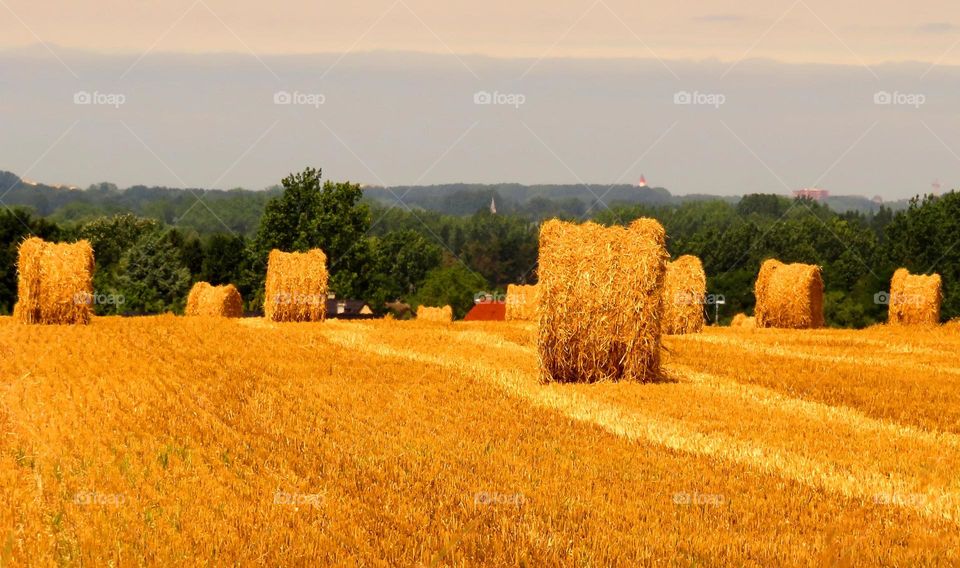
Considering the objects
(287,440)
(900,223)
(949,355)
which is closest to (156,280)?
(900,223)

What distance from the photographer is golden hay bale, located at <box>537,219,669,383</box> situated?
19.4m

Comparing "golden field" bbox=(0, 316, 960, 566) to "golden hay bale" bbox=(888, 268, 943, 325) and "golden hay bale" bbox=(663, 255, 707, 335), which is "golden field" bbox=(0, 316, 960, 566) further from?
"golden hay bale" bbox=(888, 268, 943, 325)

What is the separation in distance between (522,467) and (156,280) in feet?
294

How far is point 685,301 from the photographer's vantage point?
32438 mm

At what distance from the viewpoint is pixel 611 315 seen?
768 inches

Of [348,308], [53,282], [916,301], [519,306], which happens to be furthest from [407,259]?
[53,282]

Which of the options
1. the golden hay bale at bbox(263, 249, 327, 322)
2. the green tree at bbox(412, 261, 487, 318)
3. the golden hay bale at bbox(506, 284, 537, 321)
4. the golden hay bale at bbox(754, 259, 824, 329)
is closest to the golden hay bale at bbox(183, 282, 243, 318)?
the golden hay bale at bbox(263, 249, 327, 322)

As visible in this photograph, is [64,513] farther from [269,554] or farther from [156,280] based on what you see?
[156,280]

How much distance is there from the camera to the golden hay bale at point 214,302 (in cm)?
4359

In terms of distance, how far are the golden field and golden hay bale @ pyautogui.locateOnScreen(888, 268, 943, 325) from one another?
14.2m

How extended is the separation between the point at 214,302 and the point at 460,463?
3395 cm

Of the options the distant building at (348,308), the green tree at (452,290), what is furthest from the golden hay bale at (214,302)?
the green tree at (452,290)

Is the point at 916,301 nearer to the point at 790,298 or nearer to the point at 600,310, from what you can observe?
the point at 790,298

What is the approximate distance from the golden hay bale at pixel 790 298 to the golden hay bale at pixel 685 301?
371 cm
